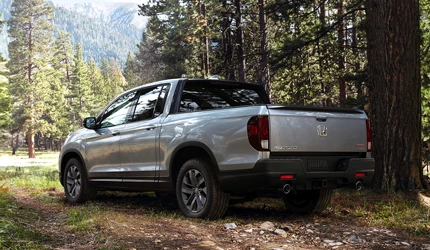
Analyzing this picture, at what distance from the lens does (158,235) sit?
17.0ft

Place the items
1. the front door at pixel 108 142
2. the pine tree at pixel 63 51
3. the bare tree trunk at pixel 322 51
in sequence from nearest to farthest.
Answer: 1. the front door at pixel 108 142
2. the bare tree trunk at pixel 322 51
3. the pine tree at pixel 63 51

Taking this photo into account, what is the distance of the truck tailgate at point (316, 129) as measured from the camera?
213 inches

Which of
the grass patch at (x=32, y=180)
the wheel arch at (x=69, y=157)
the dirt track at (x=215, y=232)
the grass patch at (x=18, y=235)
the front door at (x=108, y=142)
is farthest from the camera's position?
the grass patch at (x=32, y=180)

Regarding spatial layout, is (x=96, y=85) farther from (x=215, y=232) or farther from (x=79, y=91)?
(x=215, y=232)

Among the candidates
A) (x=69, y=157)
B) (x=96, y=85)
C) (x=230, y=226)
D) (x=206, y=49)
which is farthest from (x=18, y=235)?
(x=96, y=85)

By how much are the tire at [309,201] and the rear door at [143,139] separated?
81.8 inches

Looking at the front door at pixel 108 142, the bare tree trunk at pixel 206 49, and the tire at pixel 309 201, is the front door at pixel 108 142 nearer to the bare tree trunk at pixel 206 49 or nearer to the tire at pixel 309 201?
the tire at pixel 309 201

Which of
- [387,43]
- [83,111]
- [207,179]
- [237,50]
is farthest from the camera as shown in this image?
[83,111]

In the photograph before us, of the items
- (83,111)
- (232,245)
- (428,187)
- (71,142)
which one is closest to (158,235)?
(232,245)

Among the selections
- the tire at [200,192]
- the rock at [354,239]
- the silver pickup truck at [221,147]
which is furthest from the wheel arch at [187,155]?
the rock at [354,239]

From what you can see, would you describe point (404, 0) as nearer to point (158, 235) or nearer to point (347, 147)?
point (347, 147)

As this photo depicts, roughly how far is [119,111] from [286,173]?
11.6ft

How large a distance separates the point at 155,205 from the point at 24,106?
61629 millimetres

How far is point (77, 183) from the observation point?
27.9 feet
